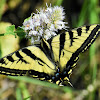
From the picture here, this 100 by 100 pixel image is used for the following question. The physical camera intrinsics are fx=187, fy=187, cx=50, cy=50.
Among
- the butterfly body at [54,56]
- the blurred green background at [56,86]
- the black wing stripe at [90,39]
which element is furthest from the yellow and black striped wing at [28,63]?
the blurred green background at [56,86]

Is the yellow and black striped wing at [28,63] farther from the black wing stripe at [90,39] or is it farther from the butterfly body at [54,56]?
the black wing stripe at [90,39]

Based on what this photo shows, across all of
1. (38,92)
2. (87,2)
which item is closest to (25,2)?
(87,2)

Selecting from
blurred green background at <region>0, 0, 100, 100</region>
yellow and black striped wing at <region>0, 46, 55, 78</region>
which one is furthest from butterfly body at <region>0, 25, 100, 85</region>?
blurred green background at <region>0, 0, 100, 100</region>

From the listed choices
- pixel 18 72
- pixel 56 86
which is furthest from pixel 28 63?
pixel 56 86

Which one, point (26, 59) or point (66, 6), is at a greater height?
point (66, 6)

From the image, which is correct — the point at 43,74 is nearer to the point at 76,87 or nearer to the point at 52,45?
the point at 52,45

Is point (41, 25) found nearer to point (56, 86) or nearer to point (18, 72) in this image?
point (18, 72)

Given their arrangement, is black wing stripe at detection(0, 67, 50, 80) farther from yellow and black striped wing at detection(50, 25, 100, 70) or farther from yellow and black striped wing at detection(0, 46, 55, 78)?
yellow and black striped wing at detection(50, 25, 100, 70)
